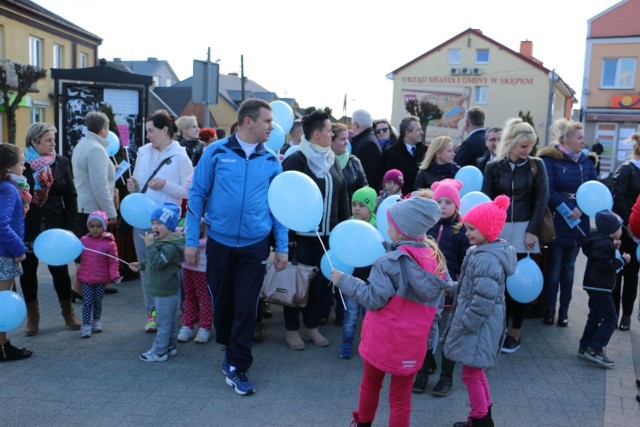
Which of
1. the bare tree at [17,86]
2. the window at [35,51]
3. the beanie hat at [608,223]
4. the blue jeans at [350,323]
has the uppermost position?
the window at [35,51]

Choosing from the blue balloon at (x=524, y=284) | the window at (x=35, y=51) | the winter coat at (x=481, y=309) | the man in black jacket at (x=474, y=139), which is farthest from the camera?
the window at (x=35, y=51)

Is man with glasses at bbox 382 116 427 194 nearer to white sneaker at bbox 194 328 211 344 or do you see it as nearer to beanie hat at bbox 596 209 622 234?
beanie hat at bbox 596 209 622 234

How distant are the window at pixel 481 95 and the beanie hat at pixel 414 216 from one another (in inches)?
1712

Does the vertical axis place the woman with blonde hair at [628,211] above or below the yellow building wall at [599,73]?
below

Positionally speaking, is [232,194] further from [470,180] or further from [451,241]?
[470,180]

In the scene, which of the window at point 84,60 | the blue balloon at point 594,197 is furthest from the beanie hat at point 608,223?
the window at point 84,60

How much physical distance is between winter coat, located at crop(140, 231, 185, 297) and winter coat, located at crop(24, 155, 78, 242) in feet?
4.28

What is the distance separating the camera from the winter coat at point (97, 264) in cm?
525

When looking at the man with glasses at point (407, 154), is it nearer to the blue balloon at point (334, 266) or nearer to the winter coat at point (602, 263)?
the blue balloon at point (334, 266)

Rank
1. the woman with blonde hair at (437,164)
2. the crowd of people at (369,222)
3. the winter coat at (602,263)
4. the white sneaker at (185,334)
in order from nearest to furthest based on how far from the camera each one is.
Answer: the crowd of people at (369,222)
the winter coat at (602,263)
the white sneaker at (185,334)
the woman with blonde hair at (437,164)

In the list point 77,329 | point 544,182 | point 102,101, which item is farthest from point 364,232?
point 102,101

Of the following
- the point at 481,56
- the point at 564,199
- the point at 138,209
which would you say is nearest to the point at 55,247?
the point at 138,209

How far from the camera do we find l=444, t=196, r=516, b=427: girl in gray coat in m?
3.54

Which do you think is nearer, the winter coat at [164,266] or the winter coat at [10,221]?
the winter coat at [10,221]
